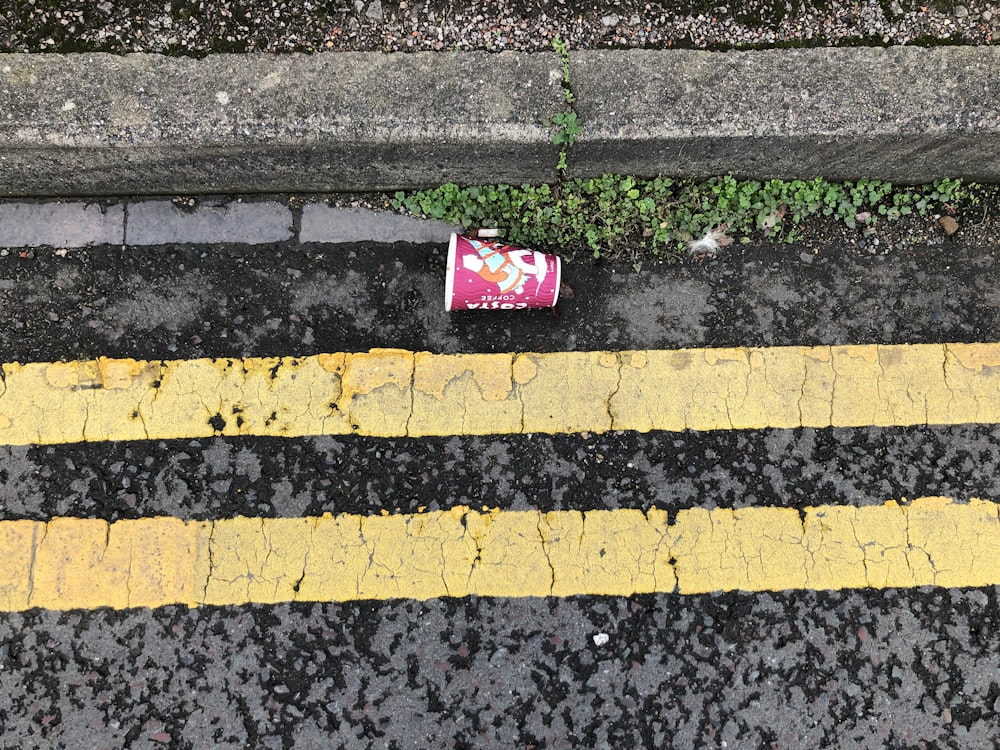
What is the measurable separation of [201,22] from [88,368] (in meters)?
1.25

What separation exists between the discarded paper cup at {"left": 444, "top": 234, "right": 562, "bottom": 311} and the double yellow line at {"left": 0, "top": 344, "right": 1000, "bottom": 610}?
0.23m

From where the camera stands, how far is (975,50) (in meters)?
2.26

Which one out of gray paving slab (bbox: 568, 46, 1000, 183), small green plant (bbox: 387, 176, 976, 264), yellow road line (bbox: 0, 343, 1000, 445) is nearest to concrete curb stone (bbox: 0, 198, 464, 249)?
small green plant (bbox: 387, 176, 976, 264)

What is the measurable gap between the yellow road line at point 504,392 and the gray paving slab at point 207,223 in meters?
0.46

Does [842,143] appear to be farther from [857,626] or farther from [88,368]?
[88,368]

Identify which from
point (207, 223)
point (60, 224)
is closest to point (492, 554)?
point (207, 223)

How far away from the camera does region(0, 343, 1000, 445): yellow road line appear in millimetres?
2406

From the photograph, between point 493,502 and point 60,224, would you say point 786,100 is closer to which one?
point 493,502

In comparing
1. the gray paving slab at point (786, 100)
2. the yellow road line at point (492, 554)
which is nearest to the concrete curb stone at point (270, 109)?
the gray paving slab at point (786, 100)

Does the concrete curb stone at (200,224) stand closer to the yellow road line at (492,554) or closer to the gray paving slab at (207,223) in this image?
the gray paving slab at (207,223)

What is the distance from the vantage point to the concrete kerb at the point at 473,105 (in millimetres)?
2154

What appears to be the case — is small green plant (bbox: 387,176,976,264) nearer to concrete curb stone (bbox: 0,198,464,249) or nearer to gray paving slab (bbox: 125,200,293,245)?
concrete curb stone (bbox: 0,198,464,249)

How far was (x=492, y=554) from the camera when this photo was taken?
2375 mm

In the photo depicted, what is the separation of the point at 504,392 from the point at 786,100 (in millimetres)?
1341
